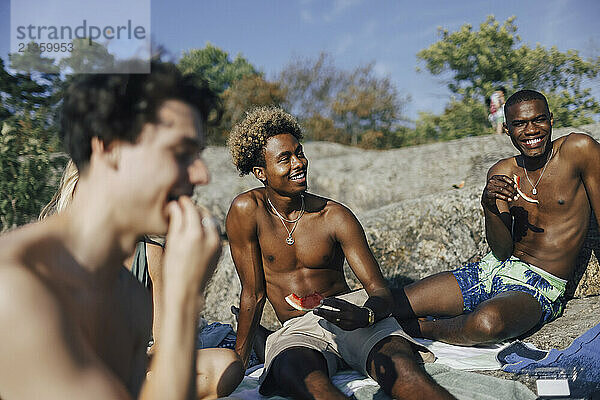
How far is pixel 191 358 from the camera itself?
4.50ft

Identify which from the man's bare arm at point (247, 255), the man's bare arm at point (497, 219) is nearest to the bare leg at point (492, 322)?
the man's bare arm at point (497, 219)

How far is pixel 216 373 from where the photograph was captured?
2.78 meters

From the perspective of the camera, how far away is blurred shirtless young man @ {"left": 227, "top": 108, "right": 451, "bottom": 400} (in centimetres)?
317

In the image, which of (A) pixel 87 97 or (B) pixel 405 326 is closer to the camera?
(A) pixel 87 97

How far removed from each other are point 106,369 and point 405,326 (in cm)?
304

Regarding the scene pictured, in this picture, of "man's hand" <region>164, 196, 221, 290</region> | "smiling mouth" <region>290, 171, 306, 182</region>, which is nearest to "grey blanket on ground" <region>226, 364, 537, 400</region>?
"smiling mouth" <region>290, 171, 306, 182</region>

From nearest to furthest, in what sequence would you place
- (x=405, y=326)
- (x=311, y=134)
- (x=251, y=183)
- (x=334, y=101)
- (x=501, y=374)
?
(x=501, y=374) → (x=405, y=326) → (x=251, y=183) → (x=311, y=134) → (x=334, y=101)

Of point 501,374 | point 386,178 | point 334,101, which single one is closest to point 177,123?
point 501,374

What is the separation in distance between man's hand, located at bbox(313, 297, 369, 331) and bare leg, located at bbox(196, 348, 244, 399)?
52cm

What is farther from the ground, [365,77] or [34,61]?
[365,77]

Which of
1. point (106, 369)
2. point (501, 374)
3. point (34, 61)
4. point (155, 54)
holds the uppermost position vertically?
point (34, 61)

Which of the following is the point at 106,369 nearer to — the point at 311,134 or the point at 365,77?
the point at 311,134

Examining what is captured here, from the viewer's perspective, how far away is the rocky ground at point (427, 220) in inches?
189

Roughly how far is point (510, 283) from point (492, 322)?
25.0 inches
